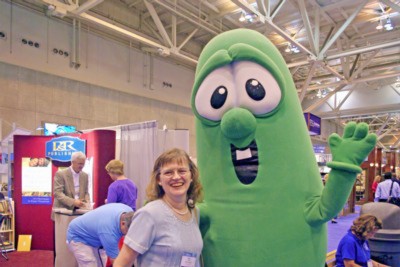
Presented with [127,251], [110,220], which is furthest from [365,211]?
[127,251]

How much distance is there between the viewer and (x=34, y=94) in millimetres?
7254

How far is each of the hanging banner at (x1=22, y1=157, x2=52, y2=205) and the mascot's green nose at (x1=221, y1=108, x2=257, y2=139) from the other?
5.11m

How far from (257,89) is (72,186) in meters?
3.03

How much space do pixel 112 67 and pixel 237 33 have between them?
7.52 meters

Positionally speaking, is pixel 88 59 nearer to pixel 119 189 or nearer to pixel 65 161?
pixel 65 161

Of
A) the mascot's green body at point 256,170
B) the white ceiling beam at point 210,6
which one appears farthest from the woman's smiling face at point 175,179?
the white ceiling beam at point 210,6

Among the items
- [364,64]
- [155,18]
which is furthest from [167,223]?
[364,64]

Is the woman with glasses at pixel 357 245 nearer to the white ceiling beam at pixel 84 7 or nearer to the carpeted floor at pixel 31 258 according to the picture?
the carpeted floor at pixel 31 258

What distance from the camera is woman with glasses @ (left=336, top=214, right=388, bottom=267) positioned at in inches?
117

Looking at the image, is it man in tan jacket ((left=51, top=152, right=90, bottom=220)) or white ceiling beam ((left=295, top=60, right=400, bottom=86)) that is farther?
white ceiling beam ((left=295, top=60, right=400, bottom=86))

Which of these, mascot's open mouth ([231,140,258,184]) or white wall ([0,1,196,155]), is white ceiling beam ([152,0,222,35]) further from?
mascot's open mouth ([231,140,258,184])

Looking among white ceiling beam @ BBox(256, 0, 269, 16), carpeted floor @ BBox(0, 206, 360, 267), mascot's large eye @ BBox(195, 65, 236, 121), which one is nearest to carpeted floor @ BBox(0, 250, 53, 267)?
carpeted floor @ BBox(0, 206, 360, 267)

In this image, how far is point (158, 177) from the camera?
4.74 feet

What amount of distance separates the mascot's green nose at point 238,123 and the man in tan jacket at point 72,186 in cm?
280
